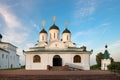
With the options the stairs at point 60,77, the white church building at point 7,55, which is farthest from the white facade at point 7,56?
the stairs at point 60,77

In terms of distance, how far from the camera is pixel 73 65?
38188 millimetres

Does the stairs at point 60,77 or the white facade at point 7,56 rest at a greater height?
the white facade at point 7,56

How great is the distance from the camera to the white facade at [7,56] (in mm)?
52188

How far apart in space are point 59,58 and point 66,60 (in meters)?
1.49

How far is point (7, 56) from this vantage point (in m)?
56.6

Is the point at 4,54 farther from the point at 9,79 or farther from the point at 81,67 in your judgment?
the point at 9,79

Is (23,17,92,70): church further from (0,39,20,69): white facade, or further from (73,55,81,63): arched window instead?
(0,39,20,69): white facade

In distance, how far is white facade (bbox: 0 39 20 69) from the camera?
52.2 meters

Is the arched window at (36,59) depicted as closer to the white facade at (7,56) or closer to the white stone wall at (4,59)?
the white facade at (7,56)

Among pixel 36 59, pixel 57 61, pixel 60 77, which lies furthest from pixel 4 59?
pixel 60 77

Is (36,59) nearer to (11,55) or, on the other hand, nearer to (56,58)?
(56,58)

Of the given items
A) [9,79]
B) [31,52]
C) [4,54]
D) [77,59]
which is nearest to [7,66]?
[4,54]

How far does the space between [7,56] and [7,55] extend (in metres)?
0.26

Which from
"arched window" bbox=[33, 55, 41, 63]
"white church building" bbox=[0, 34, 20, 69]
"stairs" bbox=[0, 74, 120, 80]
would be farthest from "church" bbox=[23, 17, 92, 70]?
"stairs" bbox=[0, 74, 120, 80]
